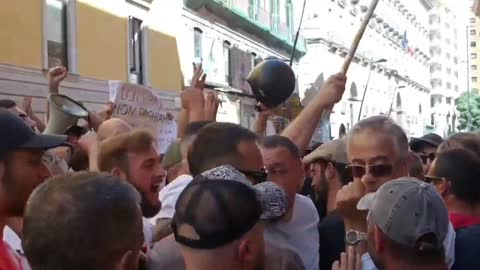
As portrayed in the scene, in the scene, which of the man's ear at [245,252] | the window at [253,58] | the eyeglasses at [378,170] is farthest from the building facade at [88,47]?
the man's ear at [245,252]

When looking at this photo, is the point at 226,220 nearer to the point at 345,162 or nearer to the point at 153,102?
the point at 345,162

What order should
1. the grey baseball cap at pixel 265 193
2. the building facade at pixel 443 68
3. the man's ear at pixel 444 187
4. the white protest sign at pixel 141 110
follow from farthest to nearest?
1. the building facade at pixel 443 68
2. the white protest sign at pixel 141 110
3. the man's ear at pixel 444 187
4. the grey baseball cap at pixel 265 193

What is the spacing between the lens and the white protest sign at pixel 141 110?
6467mm

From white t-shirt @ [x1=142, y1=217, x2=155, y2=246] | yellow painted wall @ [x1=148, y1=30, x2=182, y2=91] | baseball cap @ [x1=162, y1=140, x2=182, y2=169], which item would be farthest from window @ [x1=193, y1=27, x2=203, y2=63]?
white t-shirt @ [x1=142, y1=217, x2=155, y2=246]

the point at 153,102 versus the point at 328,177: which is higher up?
the point at 153,102

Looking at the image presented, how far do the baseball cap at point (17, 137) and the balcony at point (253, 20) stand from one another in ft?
63.5

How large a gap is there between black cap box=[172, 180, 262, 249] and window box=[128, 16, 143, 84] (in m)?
15.4

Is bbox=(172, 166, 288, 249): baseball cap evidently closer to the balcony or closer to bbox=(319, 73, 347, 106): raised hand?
bbox=(319, 73, 347, 106): raised hand

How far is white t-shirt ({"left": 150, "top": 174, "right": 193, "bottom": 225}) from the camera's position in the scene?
3.83 meters

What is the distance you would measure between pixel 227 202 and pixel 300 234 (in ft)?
4.84

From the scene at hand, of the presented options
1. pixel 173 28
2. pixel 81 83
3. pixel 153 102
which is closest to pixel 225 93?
pixel 173 28

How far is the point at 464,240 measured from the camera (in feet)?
11.3

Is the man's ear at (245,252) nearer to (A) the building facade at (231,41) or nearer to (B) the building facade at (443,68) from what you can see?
(A) the building facade at (231,41)

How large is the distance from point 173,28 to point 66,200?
18150 mm
